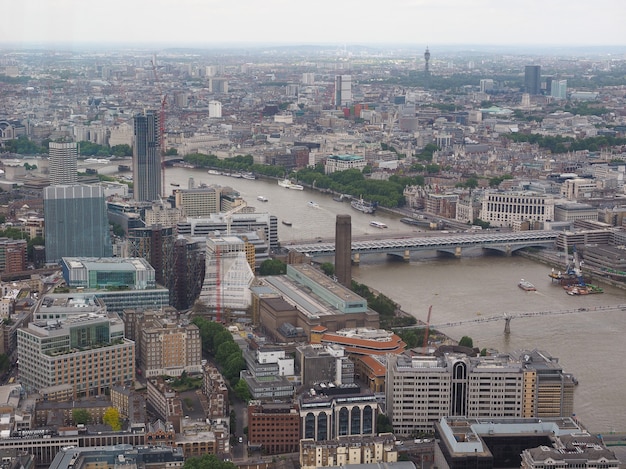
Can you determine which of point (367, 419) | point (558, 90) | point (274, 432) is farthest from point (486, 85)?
point (274, 432)

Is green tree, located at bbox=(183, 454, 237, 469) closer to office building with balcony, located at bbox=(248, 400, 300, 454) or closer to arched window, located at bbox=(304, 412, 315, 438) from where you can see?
office building with balcony, located at bbox=(248, 400, 300, 454)

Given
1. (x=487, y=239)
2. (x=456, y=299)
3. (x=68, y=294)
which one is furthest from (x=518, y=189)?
(x=68, y=294)

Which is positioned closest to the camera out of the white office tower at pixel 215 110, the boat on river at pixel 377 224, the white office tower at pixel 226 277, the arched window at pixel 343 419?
the arched window at pixel 343 419

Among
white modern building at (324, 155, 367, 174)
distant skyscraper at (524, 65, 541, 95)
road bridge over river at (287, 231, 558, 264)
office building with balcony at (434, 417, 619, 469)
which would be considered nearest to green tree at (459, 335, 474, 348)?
office building with balcony at (434, 417, 619, 469)

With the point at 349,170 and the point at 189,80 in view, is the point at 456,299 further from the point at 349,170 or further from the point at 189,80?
the point at 189,80

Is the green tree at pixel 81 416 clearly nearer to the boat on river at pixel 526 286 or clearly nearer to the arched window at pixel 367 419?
the arched window at pixel 367 419

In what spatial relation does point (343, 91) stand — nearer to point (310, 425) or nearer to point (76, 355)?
point (76, 355)

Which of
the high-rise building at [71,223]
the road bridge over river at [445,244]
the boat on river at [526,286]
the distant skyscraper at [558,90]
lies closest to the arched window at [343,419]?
the boat on river at [526,286]
